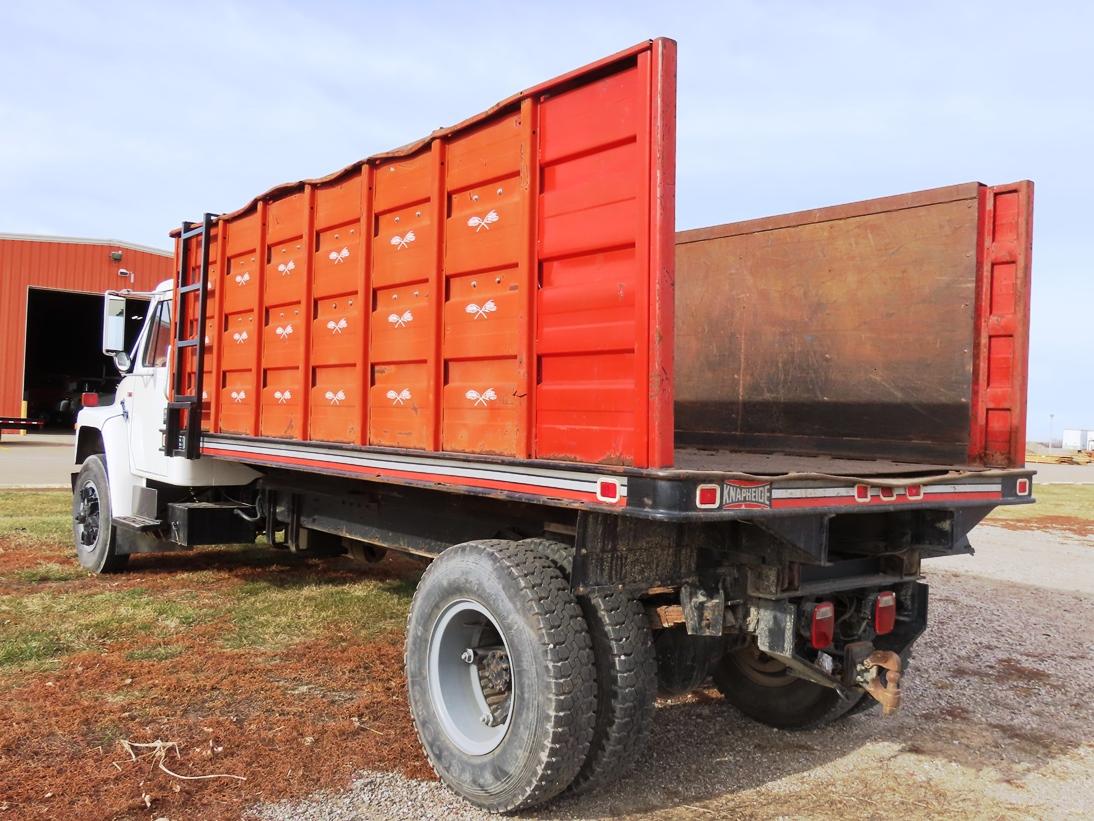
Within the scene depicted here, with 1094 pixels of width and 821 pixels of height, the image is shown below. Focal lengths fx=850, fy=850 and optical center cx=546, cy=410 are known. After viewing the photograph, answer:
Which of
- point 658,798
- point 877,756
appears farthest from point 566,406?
point 877,756

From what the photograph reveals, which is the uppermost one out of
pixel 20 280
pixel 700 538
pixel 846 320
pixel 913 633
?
pixel 20 280

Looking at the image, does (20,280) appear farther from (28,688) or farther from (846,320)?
(846,320)

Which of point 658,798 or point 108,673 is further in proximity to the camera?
point 108,673

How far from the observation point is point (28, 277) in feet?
82.3

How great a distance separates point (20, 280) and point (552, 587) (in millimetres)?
27152

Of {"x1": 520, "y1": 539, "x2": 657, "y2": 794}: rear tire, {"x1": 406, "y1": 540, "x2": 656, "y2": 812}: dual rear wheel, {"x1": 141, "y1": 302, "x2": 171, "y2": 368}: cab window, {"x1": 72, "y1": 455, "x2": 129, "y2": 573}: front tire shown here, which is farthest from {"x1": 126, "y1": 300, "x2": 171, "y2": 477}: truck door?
{"x1": 520, "y1": 539, "x2": 657, "y2": 794}: rear tire

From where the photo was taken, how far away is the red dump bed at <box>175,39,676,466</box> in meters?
2.88

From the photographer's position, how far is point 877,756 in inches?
155

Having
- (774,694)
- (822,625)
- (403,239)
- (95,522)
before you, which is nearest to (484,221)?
(403,239)

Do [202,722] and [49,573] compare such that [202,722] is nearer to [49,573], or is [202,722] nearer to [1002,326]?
[49,573]

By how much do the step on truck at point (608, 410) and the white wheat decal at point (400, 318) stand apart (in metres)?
0.03

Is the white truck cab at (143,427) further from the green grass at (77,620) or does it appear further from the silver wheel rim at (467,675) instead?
the silver wheel rim at (467,675)

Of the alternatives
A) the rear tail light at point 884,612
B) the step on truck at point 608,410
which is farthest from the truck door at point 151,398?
the rear tail light at point 884,612

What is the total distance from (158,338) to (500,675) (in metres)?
4.63
